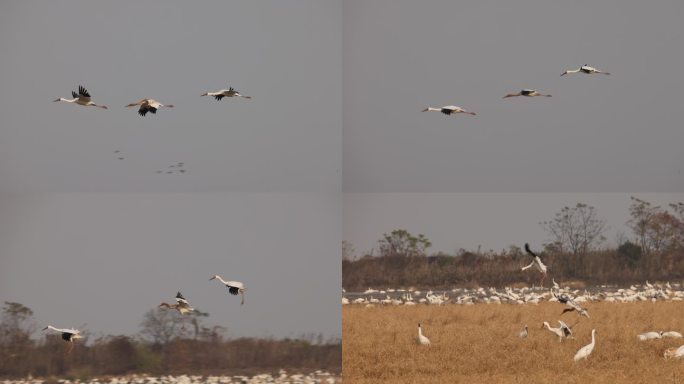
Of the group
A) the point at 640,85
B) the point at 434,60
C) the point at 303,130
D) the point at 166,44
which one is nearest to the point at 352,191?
the point at 303,130

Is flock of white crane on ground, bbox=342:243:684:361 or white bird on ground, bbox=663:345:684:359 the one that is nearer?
white bird on ground, bbox=663:345:684:359

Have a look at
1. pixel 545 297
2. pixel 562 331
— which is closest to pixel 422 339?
pixel 562 331

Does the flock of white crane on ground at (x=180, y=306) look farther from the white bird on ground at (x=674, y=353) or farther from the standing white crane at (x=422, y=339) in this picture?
the white bird on ground at (x=674, y=353)

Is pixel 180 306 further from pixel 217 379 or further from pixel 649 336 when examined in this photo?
pixel 649 336

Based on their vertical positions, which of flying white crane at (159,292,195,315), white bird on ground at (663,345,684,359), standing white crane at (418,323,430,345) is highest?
flying white crane at (159,292,195,315)

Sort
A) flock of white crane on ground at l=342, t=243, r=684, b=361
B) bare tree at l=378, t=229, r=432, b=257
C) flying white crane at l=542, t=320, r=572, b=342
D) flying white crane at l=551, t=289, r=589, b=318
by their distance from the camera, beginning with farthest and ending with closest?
bare tree at l=378, t=229, r=432, b=257 < flock of white crane on ground at l=342, t=243, r=684, b=361 < flying white crane at l=551, t=289, r=589, b=318 < flying white crane at l=542, t=320, r=572, b=342

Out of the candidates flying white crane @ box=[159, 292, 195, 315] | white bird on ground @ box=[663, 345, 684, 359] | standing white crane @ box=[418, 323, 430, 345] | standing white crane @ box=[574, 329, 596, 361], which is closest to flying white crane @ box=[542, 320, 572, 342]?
standing white crane @ box=[574, 329, 596, 361]

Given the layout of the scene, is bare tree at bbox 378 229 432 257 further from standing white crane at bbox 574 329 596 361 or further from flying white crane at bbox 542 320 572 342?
standing white crane at bbox 574 329 596 361

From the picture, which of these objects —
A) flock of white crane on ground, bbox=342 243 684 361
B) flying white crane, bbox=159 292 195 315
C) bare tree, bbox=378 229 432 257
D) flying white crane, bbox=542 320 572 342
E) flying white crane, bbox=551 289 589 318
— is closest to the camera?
flying white crane, bbox=159 292 195 315
